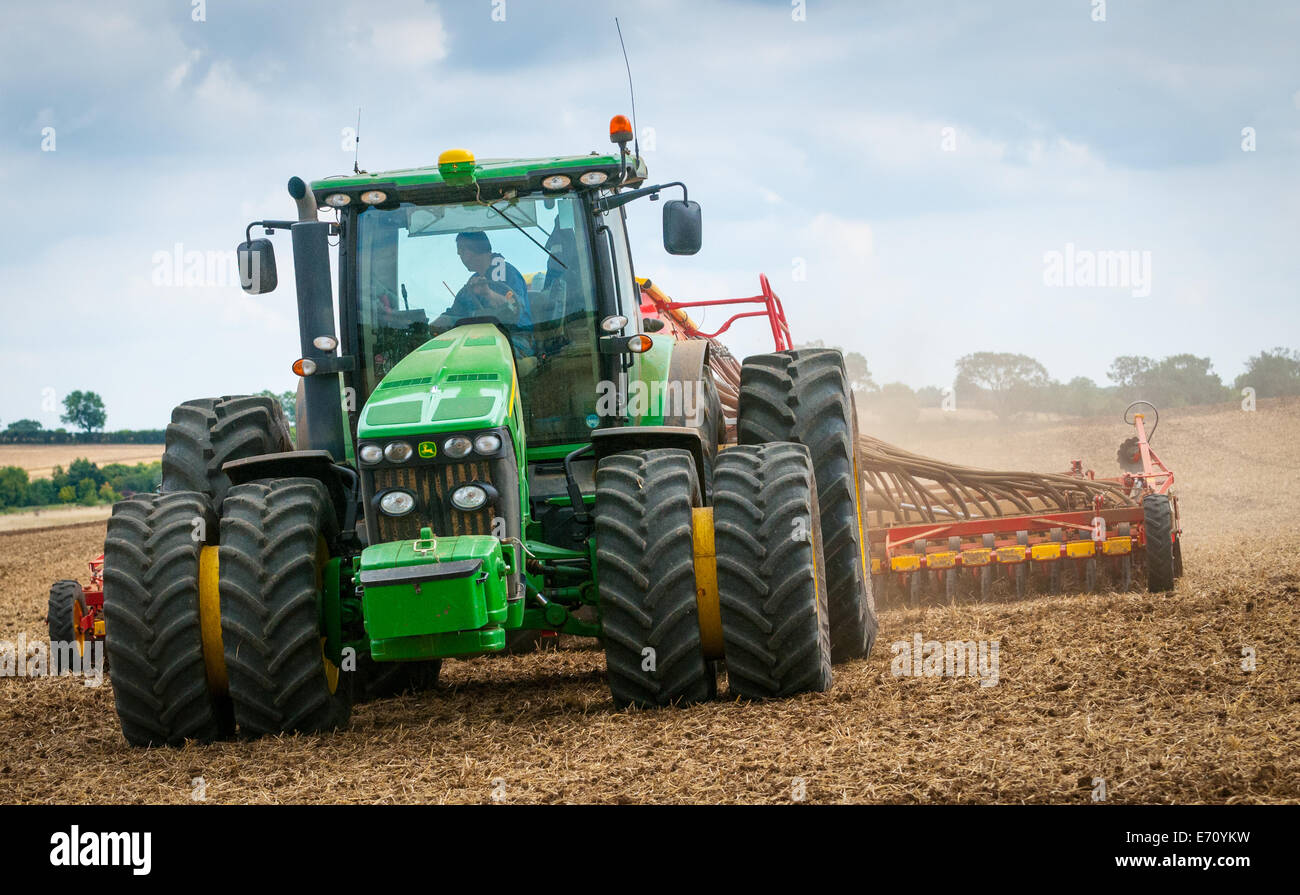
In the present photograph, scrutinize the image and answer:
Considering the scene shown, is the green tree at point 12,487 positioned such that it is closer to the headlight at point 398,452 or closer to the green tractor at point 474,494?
the green tractor at point 474,494

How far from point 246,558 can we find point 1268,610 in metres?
6.01

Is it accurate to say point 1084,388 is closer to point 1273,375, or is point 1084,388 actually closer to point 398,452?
point 1273,375

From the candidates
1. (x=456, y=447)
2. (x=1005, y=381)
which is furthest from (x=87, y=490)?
(x=456, y=447)

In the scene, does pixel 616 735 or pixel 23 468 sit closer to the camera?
pixel 616 735

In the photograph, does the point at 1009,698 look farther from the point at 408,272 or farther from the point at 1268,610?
the point at 408,272

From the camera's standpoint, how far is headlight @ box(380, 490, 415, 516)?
19.5ft

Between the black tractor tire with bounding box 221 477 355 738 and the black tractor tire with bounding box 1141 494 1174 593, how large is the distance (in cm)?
633

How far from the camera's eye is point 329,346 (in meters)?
6.89

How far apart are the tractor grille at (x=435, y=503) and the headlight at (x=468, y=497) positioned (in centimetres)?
3

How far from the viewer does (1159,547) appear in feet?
31.9

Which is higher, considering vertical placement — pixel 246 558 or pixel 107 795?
pixel 246 558

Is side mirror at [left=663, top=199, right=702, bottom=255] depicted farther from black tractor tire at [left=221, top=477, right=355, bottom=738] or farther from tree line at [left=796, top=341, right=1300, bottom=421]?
tree line at [left=796, top=341, right=1300, bottom=421]

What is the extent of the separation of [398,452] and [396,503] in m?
0.23
